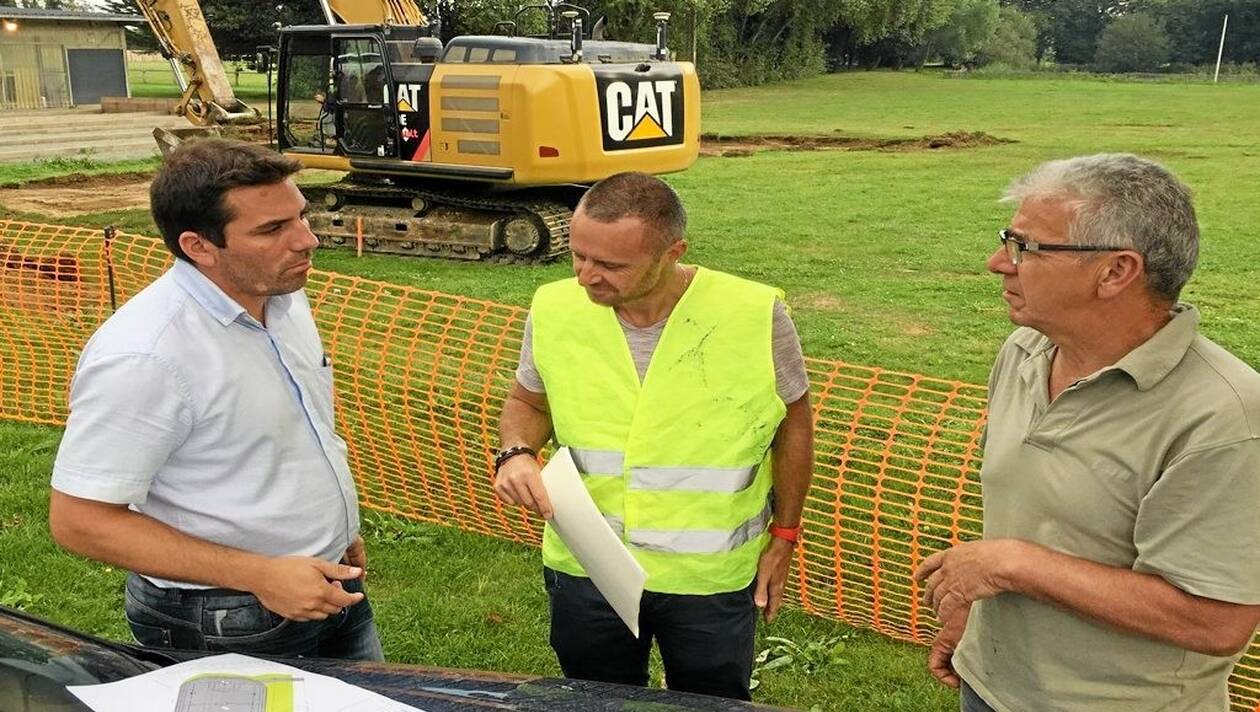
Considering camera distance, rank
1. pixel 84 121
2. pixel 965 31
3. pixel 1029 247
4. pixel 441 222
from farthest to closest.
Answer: pixel 965 31 → pixel 84 121 → pixel 441 222 → pixel 1029 247

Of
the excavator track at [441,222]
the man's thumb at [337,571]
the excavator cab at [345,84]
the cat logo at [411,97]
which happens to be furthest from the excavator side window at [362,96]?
the man's thumb at [337,571]

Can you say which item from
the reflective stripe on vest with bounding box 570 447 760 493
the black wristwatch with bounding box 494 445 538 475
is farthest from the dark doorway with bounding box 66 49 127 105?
the reflective stripe on vest with bounding box 570 447 760 493

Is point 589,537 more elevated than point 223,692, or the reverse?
point 589,537

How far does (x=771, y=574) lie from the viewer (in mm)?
2920

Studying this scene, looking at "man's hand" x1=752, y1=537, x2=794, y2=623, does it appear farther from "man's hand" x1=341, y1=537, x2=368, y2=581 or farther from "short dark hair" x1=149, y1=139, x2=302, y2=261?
"short dark hair" x1=149, y1=139, x2=302, y2=261

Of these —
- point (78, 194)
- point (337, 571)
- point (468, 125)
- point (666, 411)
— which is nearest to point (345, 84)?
point (468, 125)

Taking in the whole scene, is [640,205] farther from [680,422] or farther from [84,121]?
[84,121]

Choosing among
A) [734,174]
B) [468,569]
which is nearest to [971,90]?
[734,174]

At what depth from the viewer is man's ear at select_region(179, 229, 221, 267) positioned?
2.46m

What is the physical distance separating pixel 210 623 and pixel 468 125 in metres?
9.33

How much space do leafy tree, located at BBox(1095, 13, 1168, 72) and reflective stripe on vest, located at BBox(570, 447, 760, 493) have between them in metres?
83.6

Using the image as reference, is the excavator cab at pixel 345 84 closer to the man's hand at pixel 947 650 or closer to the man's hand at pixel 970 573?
the man's hand at pixel 947 650

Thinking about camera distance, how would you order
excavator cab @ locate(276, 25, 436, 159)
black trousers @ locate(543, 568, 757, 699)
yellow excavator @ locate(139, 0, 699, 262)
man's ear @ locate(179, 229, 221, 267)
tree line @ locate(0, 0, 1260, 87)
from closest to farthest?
man's ear @ locate(179, 229, 221, 267) < black trousers @ locate(543, 568, 757, 699) < yellow excavator @ locate(139, 0, 699, 262) < excavator cab @ locate(276, 25, 436, 159) < tree line @ locate(0, 0, 1260, 87)

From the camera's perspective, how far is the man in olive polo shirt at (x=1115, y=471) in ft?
6.28
